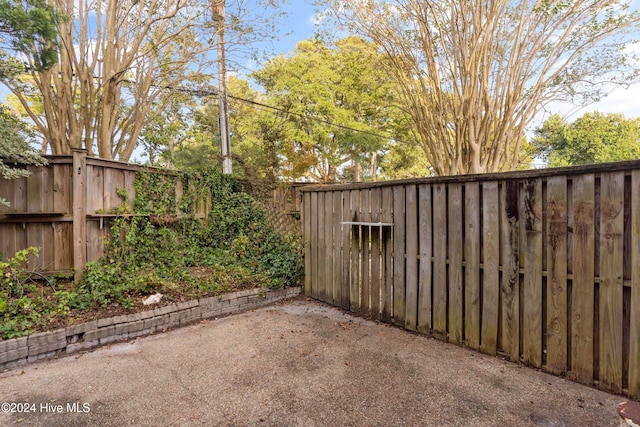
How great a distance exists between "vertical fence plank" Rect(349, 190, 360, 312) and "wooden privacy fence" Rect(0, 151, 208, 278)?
10.5 ft

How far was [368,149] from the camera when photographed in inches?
523

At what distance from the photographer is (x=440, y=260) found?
9.17 feet

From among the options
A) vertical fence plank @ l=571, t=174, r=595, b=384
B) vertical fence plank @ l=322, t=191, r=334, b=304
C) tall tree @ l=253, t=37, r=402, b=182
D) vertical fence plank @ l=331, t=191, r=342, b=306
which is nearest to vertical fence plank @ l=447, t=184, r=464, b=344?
vertical fence plank @ l=571, t=174, r=595, b=384

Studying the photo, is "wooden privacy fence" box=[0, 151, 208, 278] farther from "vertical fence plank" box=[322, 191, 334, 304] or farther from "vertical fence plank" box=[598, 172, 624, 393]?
Result: "vertical fence plank" box=[598, 172, 624, 393]

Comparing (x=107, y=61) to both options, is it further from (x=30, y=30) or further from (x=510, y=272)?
(x=510, y=272)

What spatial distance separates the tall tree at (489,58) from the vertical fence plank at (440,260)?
376 cm

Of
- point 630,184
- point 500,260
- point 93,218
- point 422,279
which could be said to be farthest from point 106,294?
point 630,184

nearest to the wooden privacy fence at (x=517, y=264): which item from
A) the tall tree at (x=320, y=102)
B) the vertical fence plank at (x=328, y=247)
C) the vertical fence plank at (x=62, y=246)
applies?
the vertical fence plank at (x=328, y=247)

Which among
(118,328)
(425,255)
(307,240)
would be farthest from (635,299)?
(118,328)

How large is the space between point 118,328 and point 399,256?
9.44 feet

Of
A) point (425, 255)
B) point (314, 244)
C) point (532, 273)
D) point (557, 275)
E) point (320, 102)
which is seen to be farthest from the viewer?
point (320, 102)

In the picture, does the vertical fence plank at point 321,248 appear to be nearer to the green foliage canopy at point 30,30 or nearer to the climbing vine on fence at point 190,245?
the climbing vine on fence at point 190,245

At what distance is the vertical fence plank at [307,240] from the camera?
168 inches

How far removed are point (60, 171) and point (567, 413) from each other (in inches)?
213
